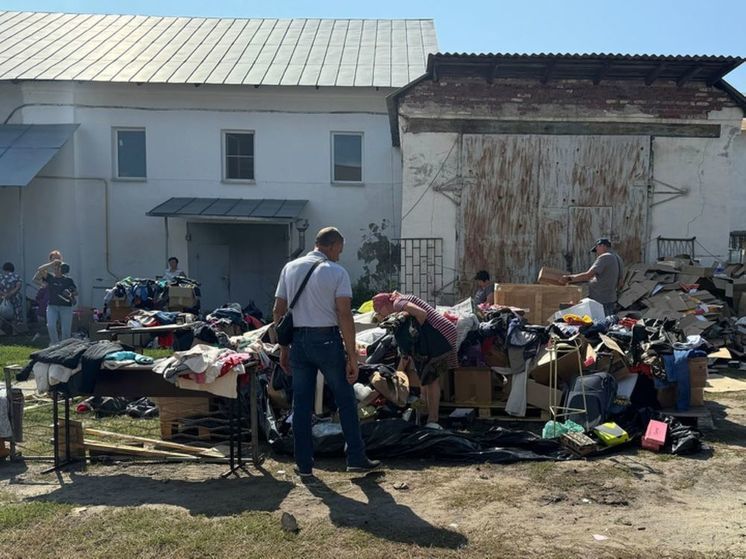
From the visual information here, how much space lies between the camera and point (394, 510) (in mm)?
4445

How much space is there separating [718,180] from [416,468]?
9284mm

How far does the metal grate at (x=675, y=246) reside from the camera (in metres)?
11.9

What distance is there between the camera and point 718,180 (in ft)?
38.9

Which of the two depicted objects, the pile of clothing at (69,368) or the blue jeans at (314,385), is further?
the pile of clothing at (69,368)

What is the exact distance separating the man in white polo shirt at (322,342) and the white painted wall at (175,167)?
1073 centimetres

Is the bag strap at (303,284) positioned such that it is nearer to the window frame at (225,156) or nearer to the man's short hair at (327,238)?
the man's short hair at (327,238)

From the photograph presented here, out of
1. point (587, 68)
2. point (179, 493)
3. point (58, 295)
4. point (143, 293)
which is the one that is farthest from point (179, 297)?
point (587, 68)

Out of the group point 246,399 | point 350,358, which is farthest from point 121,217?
point 350,358

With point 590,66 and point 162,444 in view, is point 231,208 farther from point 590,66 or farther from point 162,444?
point 162,444

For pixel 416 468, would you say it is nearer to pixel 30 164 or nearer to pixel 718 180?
pixel 718 180

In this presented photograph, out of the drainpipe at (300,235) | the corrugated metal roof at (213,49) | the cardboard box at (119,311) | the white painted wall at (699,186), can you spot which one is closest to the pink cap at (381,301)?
the cardboard box at (119,311)

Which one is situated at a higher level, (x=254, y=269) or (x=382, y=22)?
(x=382, y=22)

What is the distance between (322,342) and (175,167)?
12257 millimetres

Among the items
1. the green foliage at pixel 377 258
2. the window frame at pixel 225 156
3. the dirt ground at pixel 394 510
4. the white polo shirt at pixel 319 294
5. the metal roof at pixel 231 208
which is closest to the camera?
the dirt ground at pixel 394 510
